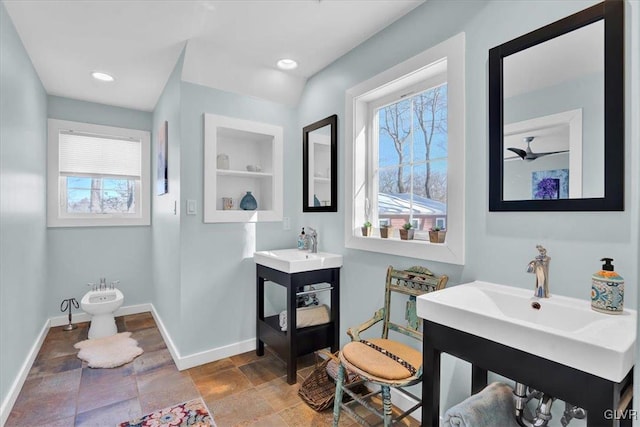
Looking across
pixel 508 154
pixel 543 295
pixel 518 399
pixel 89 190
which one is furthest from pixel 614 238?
pixel 89 190

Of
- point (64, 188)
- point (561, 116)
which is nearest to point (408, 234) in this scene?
point (561, 116)

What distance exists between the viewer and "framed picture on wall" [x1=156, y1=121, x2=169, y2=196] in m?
2.96

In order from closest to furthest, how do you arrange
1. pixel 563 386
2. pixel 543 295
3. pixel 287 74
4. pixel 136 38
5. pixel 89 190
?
1. pixel 563 386
2. pixel 543 295
3. pixel 136 38
4. pixel 287 74
5. pixel 89 190

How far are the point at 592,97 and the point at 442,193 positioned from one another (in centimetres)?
82

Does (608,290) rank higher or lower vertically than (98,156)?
lower

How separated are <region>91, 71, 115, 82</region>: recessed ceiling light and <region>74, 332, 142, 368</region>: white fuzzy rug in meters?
2.45

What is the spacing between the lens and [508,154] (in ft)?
4.93

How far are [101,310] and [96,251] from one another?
87 centimetres

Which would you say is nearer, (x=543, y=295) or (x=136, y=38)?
(x=543, y=295)

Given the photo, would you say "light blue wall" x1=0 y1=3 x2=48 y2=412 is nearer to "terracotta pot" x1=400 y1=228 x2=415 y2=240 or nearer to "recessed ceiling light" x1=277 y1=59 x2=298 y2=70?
"recessed ceiling light" x1=277 y1=59 x2=298 y2=70

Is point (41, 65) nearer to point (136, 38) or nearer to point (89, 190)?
point (136, 38)

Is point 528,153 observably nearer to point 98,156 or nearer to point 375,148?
point 375,148

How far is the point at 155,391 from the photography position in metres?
2.22

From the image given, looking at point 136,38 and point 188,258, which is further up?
point 136,38
